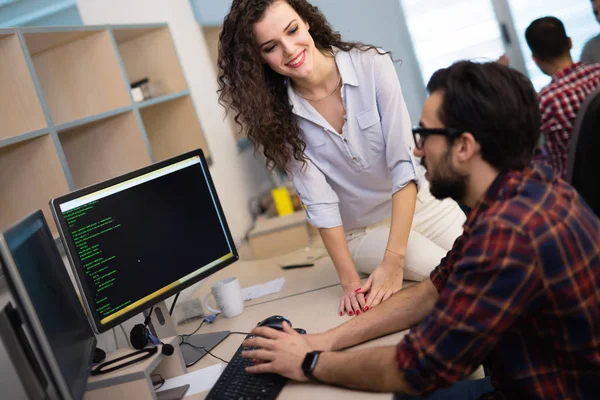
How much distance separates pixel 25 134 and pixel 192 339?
→ 2.37 feet

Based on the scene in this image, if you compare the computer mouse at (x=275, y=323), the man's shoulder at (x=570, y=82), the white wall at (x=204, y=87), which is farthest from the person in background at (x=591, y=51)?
the computer mouse at (x=275, y=323)

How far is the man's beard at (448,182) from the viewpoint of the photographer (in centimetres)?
121

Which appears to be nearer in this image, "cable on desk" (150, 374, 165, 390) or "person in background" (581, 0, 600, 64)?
"cable on desk" (150, 374, 165, 390)

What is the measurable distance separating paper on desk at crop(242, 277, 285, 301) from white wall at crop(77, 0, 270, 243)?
0.89 meters

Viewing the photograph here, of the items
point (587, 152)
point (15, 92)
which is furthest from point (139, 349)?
point (587, 152)

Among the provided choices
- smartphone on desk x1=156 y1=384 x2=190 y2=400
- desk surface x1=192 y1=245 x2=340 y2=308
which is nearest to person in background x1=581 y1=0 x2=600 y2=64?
desk surface x1=192 y1=245 x2=340 y2=308

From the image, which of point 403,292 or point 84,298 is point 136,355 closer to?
point 84,298

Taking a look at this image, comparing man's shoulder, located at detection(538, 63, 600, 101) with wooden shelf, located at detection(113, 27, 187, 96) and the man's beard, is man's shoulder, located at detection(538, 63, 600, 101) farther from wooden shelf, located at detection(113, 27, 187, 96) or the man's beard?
the man's beard

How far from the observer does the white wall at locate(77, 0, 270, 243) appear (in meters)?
2.84

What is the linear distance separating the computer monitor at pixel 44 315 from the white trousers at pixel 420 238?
0.89 m

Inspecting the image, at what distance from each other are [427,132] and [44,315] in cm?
80

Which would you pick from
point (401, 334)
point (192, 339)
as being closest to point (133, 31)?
point (192, 339)

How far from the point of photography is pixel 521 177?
113cm

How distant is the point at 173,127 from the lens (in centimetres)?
270
